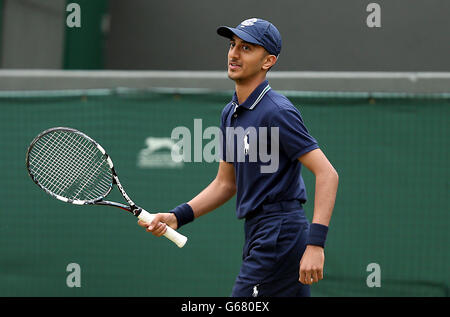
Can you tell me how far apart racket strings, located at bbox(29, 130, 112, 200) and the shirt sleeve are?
1.03 meters

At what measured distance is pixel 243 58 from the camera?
3754mm

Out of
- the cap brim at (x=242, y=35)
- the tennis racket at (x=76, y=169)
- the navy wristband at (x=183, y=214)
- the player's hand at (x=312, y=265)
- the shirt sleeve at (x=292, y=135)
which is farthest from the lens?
the tennis racket at (x=76, y=169)

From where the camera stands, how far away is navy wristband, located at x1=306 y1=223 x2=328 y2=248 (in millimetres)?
3490

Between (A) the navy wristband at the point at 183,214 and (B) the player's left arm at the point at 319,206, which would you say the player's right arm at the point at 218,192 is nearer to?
(A) the navy wristband at the point at 183,214

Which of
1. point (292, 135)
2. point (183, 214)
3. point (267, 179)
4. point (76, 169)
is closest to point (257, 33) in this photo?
point (292, 135)

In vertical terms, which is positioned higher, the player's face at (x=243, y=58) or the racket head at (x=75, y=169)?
the player's face at (x=243, y=58)

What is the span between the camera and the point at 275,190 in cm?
368

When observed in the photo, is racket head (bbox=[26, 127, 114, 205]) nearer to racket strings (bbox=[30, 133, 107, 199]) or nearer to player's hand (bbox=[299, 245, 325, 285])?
racket strings (bbox=[30, 133, 107, 199])

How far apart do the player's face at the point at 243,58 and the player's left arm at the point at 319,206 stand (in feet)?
1.64

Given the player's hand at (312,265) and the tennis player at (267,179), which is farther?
the tennis player at (267,179)

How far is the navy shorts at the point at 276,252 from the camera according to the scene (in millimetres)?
3682

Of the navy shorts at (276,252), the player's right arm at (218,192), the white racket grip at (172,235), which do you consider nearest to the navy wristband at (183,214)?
the player's right arm at (218,192)
